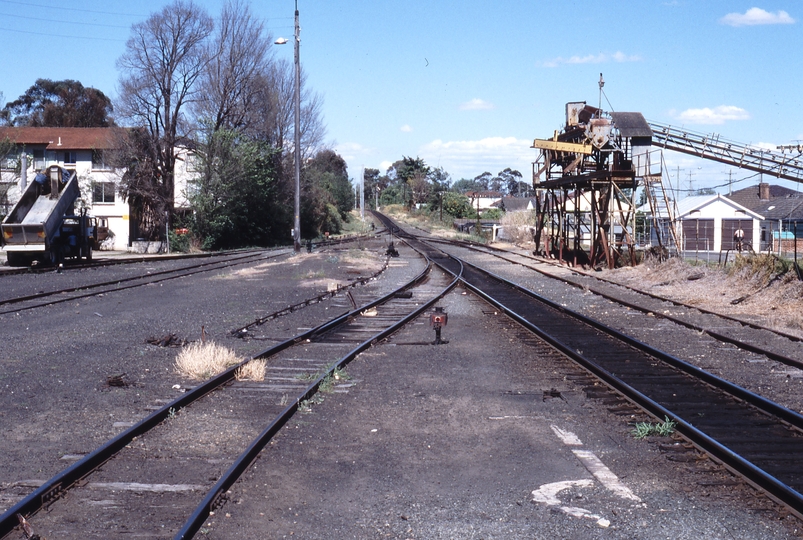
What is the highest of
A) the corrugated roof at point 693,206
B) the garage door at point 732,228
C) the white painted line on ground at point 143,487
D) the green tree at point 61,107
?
the green tree at point 61,107

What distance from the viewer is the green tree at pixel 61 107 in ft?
274

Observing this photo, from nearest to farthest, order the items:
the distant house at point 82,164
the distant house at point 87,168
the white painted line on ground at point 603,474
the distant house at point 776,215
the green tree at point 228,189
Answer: the white painted line on ground at point 603,474, the distant house at point 776,215, the distant house at point 87,168, the distant house at point 82,164, the green tree at point 228,189

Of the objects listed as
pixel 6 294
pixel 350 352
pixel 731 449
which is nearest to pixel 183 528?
pixel 731 449

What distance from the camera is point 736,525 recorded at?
478 cm

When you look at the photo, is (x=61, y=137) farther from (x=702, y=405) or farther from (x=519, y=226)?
(x=702, y=405)

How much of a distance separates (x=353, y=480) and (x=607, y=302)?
1367cm

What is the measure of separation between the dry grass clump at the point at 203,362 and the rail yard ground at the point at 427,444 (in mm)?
264

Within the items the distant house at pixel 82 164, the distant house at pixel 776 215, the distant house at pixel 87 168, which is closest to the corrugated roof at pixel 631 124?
the distant house at pixel 776 215

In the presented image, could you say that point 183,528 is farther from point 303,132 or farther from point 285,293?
point 303,132

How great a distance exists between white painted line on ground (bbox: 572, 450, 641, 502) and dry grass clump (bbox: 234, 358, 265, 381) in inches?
167

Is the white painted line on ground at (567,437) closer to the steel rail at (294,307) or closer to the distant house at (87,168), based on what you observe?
the steel rail at (294,307)

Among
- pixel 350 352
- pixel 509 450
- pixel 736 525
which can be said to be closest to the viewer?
pixel 736 525

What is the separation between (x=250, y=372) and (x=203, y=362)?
27.5 inches

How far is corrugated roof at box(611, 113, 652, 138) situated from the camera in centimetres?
2990
